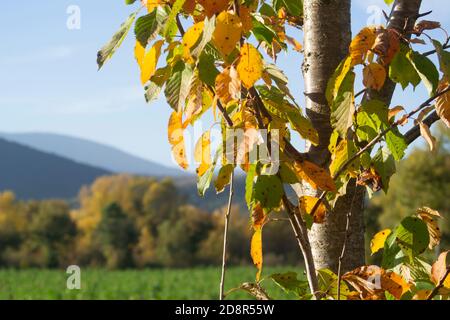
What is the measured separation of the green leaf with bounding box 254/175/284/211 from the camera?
170 centimetres

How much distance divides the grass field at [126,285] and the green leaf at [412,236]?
21.4m

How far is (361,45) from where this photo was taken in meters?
1.72

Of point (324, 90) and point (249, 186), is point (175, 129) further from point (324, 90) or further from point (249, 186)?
point (324, 90)

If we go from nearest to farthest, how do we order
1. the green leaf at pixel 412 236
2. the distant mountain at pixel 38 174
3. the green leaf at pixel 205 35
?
1. the green leaf at pixel 205 35
2. the green leaf at pixel 412 236
3. the distant mountain at pixel 38 174

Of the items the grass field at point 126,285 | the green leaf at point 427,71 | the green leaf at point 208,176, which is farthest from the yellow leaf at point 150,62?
the grass field at point 126,285

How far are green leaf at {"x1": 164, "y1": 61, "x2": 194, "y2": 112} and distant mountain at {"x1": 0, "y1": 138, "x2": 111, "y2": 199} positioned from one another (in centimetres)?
14547

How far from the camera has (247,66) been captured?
161cm

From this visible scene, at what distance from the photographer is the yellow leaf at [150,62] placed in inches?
67.4

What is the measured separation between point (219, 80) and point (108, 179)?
7208cm

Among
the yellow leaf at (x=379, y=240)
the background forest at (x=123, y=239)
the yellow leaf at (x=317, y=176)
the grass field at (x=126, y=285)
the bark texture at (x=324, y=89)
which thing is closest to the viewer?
the yellow leaf at (x=317, y=176)

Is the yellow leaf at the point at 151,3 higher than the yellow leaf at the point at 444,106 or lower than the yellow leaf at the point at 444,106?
higher

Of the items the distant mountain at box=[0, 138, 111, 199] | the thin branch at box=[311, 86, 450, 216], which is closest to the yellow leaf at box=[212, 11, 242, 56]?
the thin branch at box=[311, 86, 450, 216]

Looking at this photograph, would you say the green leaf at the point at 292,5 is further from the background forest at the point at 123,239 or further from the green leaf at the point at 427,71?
the background forest at the point at 123,239

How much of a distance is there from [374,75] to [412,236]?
534 millimetres
